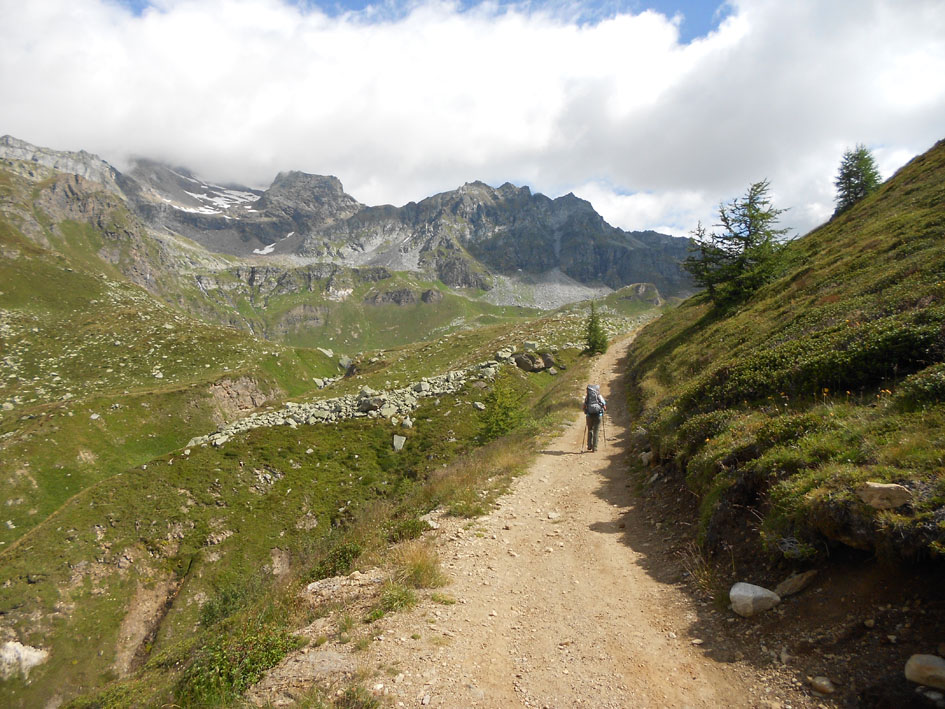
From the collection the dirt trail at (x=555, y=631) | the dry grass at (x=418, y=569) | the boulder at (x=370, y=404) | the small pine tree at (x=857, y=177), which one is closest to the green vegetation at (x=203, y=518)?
the dry grass at (x=418, y=569)

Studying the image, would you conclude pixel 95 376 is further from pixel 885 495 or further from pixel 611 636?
pixel 885 495

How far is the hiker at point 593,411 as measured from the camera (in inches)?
752

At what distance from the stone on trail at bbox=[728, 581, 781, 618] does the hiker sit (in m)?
12.3

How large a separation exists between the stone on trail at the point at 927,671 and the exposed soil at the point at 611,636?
0.17m

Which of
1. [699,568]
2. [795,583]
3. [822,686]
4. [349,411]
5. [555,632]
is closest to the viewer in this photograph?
[822,686]

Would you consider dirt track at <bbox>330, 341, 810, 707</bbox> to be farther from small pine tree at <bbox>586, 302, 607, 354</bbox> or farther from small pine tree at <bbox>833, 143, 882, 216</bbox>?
small pine tree at <bbox>833, 143, 882, 216</bbox>

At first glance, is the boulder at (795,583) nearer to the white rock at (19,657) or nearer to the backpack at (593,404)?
the backpack at (593,404)

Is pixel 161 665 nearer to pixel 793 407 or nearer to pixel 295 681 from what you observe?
pixel 295 681

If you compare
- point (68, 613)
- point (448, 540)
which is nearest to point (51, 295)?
point (68, 613)

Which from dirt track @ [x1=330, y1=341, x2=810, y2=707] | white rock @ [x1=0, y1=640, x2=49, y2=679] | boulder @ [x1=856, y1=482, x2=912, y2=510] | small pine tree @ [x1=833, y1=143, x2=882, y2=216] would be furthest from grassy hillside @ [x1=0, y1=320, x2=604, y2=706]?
small pine tree @ [x1=833, y1=143, x2=882, y2=216]

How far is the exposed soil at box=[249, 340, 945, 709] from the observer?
5090mm

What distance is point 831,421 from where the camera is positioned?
9180mm

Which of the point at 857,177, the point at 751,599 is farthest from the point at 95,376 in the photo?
the point at 857,177

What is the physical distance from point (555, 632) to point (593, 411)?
12719 millimetres
